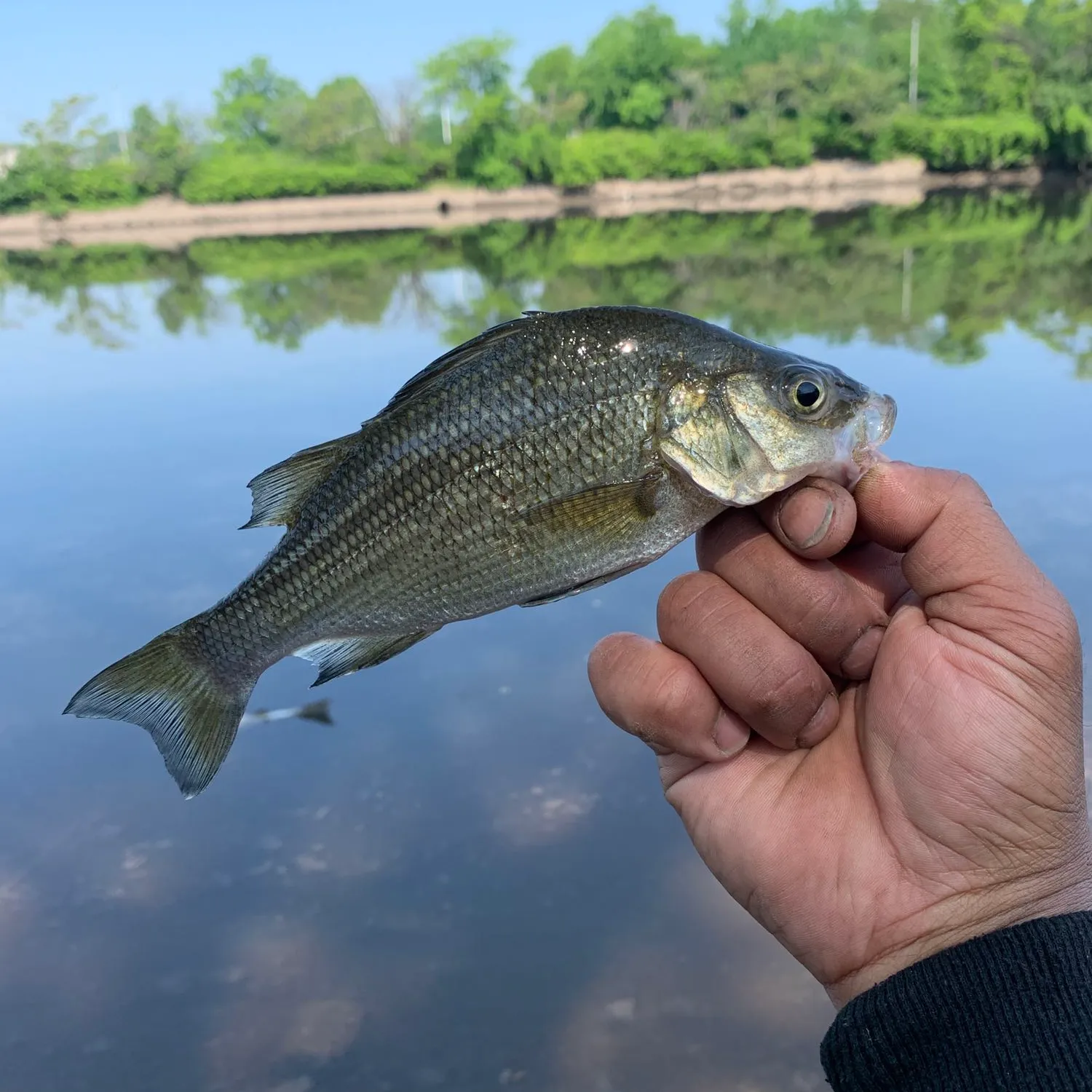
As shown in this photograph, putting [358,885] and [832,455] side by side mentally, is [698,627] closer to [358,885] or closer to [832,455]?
[832,455]

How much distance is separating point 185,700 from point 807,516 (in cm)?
194

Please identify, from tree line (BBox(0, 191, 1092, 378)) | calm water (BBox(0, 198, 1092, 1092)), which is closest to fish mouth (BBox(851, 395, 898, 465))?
calm water (BBox(0, 198, 1092, 1092))

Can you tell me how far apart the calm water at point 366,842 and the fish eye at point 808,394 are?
10.5 feet

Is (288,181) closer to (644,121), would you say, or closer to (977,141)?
(644,121)

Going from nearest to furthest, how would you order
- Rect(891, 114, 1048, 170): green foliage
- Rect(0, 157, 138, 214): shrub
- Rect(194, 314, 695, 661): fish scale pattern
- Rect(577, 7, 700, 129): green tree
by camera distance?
Rect(194, 314, 695, 661): fish scale pattern < Rect(891, 114, 1048, 170): green foliage < Rect(0, 157, 138, 214): shrub < Rect(577, 7, 700, 129): green tree

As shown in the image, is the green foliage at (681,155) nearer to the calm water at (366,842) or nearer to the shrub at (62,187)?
the shrub at (62,187)

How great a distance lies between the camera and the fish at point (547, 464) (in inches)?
97.4

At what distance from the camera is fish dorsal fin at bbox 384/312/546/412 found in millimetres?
2543

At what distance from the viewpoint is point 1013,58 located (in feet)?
242

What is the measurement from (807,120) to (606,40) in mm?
41602

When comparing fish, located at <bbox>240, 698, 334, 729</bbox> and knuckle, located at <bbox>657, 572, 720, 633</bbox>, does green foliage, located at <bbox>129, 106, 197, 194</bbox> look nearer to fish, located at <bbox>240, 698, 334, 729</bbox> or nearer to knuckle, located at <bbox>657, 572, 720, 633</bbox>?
fish, located at <bbox>240, 698, 334, 729</bbox>

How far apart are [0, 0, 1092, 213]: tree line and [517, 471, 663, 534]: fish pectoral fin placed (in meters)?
74.3

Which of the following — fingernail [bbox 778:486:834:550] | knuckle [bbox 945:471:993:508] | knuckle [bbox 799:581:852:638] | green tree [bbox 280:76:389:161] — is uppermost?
green tree [bbox 280:76:389:161]

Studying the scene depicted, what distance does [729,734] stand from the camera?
2654 millimetres
